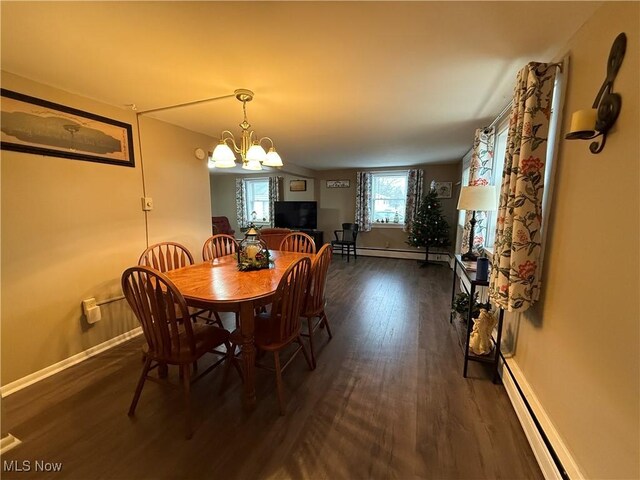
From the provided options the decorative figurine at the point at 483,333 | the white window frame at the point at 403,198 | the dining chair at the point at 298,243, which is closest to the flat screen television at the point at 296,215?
the white window frame at the point at 403,198

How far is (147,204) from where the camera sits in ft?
8.68

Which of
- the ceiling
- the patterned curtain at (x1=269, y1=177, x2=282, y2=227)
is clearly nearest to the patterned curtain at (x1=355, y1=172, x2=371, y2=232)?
the patterned curtain at (x1=269, y1=177, x2=282, y2=227)

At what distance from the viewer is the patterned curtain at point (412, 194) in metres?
6.08

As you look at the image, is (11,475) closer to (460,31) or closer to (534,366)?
(534,366)

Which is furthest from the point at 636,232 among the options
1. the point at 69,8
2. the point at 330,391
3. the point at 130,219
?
the point at 130,219

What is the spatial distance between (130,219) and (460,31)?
291cm

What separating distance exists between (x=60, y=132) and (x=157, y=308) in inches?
67.3

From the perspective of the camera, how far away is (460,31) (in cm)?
133

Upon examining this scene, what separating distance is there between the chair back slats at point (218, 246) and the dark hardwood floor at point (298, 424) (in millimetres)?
1071

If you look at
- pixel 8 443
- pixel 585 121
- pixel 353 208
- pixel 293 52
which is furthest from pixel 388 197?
pixel 8 443

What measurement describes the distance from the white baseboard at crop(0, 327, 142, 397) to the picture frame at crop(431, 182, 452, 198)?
6.01 meters

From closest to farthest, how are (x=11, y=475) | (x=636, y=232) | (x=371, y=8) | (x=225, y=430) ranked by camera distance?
1. (x=636, y=232)
2. (x=371, y=8)
3. (x=11, y=475)
4. (x=225, y=430)

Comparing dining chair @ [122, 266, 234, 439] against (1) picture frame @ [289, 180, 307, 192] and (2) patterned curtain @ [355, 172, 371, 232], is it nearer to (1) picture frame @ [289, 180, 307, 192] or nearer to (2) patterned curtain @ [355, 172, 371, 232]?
(2) patterned curtain @ [355, 172, 371, 232]

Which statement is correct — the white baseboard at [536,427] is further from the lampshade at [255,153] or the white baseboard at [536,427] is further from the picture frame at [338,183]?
the picture frame at [338,183]
